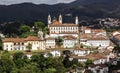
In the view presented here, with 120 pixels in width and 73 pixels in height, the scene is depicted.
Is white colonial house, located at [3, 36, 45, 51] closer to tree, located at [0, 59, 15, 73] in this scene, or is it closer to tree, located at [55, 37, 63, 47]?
tree, located at [55, 37, 63, 47]

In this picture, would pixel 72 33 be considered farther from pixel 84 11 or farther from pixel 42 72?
pixel 84 11

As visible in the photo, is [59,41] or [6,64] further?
[59,41]

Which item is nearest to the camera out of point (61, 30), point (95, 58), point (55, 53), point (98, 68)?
point (98, 68)

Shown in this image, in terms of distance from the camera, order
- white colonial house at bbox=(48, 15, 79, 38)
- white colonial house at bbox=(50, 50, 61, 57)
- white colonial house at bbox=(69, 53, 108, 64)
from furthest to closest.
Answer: white colonial house at bbox=(48, 15, 79, 38), white colonial house at bbox=(50, 50, 61, 57), white colonial house at bbox=(69, 53, 108, 64)

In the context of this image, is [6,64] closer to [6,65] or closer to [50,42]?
[6,65]

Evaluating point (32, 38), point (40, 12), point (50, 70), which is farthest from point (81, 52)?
point (40, 12)

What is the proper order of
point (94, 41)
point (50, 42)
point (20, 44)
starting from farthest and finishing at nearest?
point (94, 41) → point (50, 42) → point (20, 44)

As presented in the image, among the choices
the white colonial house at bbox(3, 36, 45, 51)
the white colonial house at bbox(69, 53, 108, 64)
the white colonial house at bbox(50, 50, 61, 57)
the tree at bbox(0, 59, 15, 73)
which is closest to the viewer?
the tree at bbox(0, 59, 15, 73)

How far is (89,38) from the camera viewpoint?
169ft

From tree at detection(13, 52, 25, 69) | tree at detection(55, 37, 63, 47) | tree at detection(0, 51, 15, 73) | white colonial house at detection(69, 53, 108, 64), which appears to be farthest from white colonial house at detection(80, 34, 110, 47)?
tree at detection(0, 51, 15, 73)

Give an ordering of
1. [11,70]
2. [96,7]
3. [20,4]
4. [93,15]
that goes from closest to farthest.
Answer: [11,70]
[93,15]
[96,7]
[20,4]

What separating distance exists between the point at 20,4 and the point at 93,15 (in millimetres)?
44252

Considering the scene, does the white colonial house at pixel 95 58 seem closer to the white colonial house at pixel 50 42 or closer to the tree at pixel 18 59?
the white colonial house at pixel 50 42

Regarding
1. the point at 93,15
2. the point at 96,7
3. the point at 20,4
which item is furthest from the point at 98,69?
the point at 20,4
